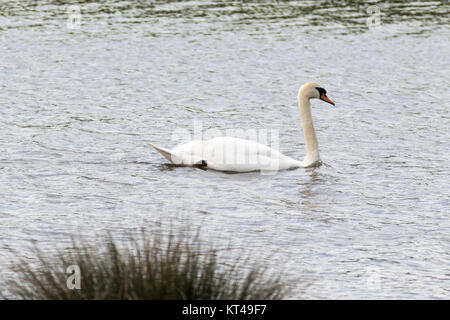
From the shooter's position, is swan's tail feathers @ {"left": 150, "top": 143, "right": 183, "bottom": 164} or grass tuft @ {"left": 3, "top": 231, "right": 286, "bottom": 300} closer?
grass tuft @ {"left": 3, "top": 231, "right": 286, "bottom": 300}

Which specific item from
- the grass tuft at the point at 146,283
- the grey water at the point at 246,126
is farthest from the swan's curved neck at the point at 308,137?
the grass tuft at the point at 146,283

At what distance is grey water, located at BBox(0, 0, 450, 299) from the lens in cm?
1079

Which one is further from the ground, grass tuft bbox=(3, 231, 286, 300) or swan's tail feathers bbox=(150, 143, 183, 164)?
swan's tail feathers bbox=(150, 143, 183, 164)

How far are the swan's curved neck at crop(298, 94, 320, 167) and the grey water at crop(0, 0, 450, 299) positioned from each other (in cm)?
22

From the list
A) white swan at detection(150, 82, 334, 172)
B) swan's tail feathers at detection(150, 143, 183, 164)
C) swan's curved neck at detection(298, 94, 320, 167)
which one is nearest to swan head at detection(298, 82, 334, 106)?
swan's curved neck at detection(298, 94, 320, 167)

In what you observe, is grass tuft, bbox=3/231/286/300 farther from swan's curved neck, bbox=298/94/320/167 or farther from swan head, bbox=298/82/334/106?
swan head, bbox=298/82/334/106

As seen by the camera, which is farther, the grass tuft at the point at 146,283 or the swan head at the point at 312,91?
the swan head at the point at 312,91

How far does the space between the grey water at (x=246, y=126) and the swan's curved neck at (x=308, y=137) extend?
0.72 ft

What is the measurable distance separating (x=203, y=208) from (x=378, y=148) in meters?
4.75

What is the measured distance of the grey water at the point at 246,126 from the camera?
10.8 m

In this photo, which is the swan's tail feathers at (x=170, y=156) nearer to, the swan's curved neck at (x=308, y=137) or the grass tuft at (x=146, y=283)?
the swan's curved neck at (x=308, y=137)

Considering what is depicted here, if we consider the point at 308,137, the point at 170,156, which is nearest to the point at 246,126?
the point at 308,137
